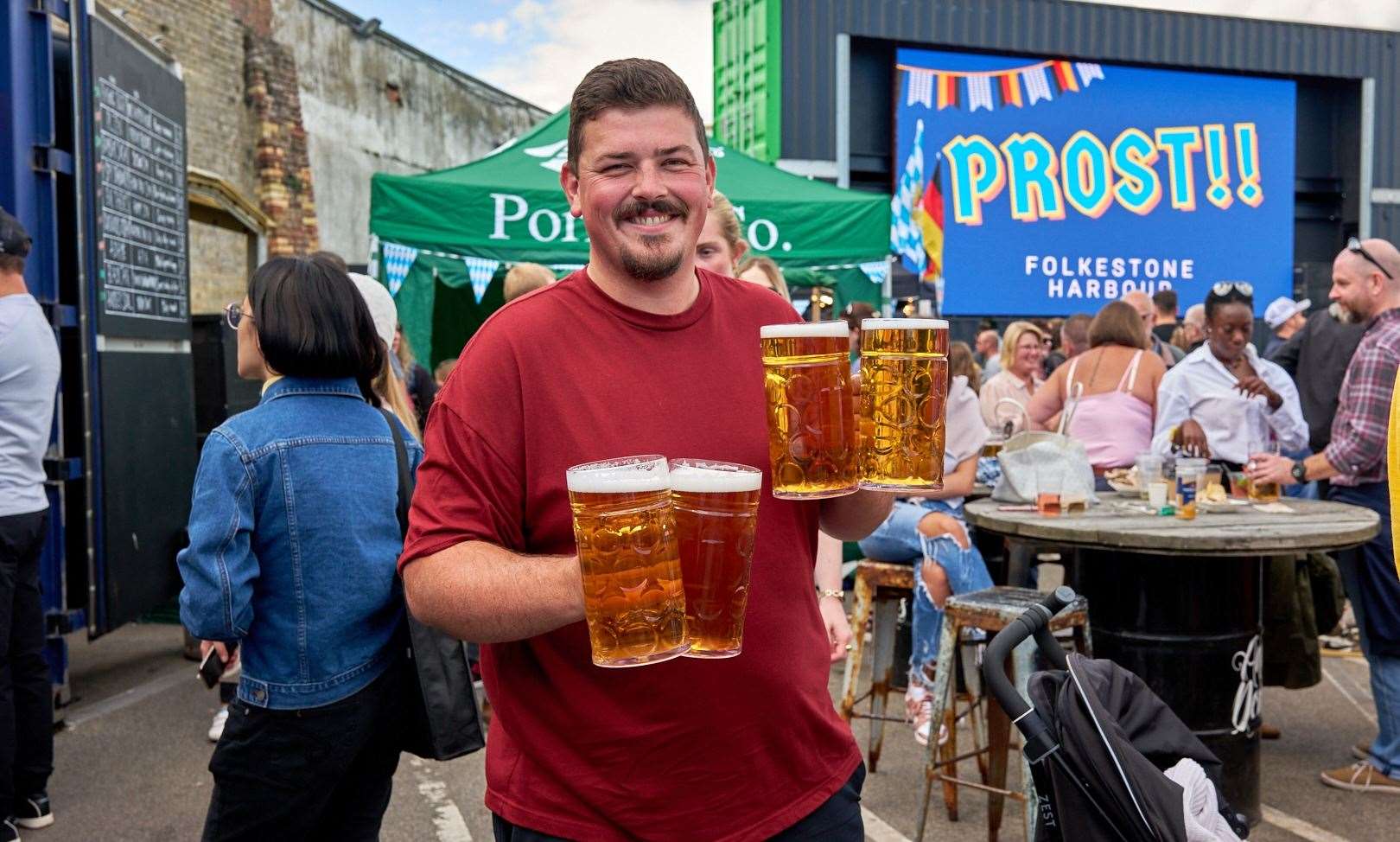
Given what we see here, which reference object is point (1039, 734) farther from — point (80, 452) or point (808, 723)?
point (80, 452)

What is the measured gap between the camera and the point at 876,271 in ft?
27.1

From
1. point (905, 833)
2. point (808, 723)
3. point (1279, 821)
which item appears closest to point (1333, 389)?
point (1279, 821)

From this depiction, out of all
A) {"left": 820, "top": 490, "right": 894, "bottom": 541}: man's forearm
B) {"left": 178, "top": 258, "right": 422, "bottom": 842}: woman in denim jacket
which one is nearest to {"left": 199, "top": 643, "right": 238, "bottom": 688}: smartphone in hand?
{"left": 178, "top": 258, "right": 422, "bottom": 842}: woman in denim jacket

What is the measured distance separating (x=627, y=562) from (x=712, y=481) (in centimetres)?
15

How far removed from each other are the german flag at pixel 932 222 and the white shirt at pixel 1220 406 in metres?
10.8

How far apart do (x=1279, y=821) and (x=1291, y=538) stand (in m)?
1.19

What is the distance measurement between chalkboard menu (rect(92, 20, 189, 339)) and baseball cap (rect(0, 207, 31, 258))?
1.29 meters

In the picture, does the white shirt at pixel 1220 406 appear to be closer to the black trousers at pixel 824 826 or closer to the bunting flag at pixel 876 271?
the bunting flag at pixel 876 271

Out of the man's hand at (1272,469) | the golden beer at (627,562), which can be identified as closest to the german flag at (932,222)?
the man's hand at (1272,469)

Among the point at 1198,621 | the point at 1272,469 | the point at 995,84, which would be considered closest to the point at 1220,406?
the point at 1272,469

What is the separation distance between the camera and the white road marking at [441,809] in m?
3.91

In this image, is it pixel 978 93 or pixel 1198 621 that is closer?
pixel 1198 621

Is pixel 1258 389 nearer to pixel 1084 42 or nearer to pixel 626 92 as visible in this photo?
pixel 626 92

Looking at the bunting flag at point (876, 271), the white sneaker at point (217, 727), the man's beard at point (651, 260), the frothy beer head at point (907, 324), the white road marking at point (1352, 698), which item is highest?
the bunting flag at point (876, 271)
